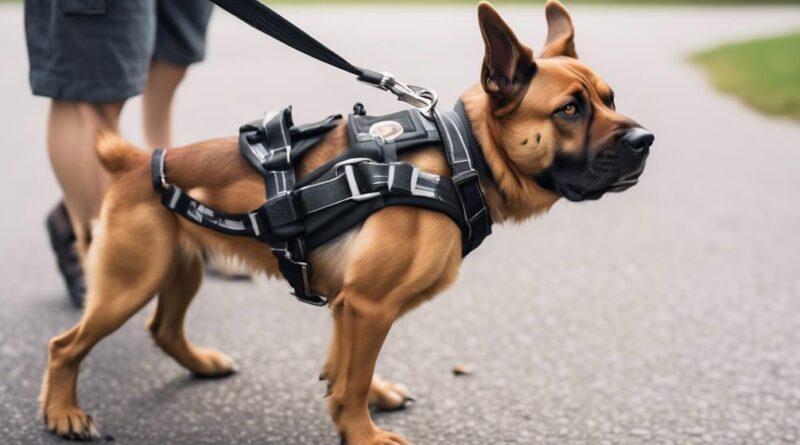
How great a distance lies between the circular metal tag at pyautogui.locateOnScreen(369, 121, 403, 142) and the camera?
2.75 m

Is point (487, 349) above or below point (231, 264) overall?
below

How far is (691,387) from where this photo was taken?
3.43 m

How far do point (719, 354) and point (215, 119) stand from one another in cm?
559

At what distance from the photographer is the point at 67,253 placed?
411 centimetres

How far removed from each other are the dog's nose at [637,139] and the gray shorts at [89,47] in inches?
74.1

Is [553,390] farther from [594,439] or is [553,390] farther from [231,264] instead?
[231,264]

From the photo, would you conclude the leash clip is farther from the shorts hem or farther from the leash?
the shorts hem

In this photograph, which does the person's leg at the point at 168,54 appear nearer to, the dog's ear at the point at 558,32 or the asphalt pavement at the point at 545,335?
the asphalt pavement at the point at 545,335

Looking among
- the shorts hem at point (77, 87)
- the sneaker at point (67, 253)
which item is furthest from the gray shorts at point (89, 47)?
the sneaker at point (67, 253)

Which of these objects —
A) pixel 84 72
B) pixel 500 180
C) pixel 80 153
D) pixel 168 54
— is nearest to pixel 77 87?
pixel 84 72

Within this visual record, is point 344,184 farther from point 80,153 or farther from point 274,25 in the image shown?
point 80,153

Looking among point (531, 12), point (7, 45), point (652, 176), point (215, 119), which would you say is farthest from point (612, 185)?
point (531, 12)

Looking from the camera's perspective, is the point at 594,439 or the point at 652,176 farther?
the point at 652,176

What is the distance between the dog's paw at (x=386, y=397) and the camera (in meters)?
3.24
